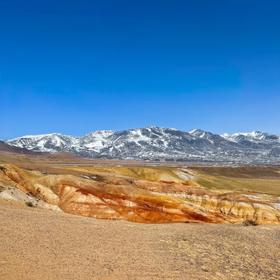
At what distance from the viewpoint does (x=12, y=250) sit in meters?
25.1

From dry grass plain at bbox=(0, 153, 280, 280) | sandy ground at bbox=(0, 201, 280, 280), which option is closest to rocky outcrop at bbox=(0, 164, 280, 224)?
dry grass plain at bbox=(0, 153, 280, 280)

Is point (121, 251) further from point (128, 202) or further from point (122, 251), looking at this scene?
point (128, 202)

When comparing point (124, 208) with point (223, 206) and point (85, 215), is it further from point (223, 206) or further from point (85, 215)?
point (223, 206)

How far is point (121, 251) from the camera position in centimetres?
2850

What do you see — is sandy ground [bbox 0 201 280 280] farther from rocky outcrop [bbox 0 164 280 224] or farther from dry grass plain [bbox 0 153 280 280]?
rocky outcrop [bbox 0 164 280 224]

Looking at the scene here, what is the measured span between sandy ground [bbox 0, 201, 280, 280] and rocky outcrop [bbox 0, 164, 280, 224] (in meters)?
8.17

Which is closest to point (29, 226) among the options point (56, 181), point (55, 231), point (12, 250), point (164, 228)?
point (55, 231)

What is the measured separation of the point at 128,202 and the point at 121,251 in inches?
801

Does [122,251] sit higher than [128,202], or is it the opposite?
[128,202]

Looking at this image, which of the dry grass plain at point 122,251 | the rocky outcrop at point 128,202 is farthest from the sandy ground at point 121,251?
the rocky outcrop at point 128,202

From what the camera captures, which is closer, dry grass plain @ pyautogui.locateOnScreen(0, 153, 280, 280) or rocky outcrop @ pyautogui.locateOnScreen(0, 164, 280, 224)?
dry grass plain @ pyautogui.locateOnScreen(0, 153, 280, 280)

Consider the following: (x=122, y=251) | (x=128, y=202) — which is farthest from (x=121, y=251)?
(x=128, y=202)

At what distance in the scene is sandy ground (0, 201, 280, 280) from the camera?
2389 cm

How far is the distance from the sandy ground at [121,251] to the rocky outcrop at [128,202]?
8.17 m
